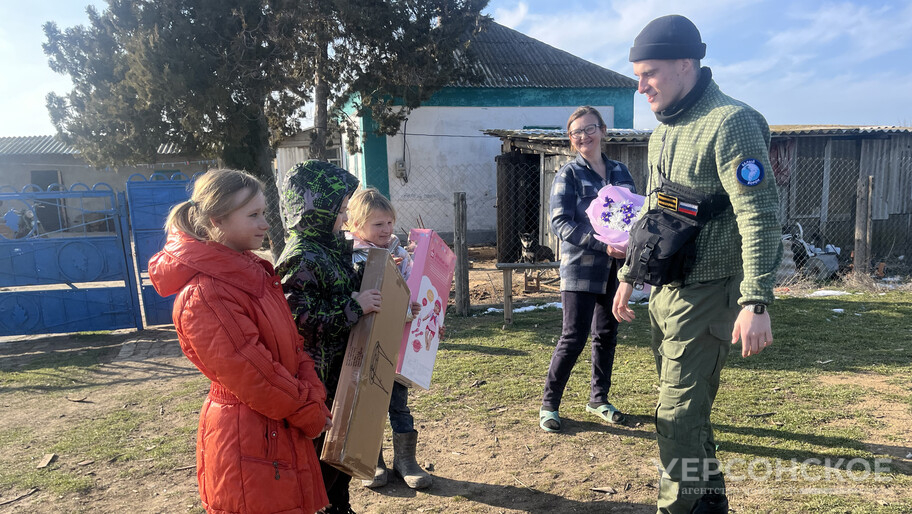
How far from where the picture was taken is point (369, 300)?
214 centimetres

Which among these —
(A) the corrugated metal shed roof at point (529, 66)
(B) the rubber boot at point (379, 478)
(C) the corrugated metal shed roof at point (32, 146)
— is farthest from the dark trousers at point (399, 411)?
(C) the corrugated metal shed roof at point (32, 146)

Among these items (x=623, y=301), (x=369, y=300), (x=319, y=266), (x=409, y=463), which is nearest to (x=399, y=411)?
(x=409, y=463)

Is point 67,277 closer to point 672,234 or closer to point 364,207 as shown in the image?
point 364,207

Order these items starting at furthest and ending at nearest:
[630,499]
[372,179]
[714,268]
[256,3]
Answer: [372,179] → [256,3] → [630,499] → [714,268]

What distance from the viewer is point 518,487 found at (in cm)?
290

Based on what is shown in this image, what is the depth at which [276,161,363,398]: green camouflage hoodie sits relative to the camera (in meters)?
2.09

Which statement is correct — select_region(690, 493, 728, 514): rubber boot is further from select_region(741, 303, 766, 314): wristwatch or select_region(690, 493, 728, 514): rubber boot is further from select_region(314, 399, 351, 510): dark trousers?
select_region(314, 399, 351, 510): dark trousers

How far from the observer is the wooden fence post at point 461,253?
679 centimetres

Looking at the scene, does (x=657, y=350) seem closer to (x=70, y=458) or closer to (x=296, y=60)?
(x=70, y=458)

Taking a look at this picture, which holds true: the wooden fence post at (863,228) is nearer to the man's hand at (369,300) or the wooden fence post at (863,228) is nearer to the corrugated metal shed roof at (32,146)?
the man's hand at (369,300)

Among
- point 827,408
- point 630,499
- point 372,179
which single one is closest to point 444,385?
point 630,499

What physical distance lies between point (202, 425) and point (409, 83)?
41.5ft

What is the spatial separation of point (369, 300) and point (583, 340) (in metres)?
1.69

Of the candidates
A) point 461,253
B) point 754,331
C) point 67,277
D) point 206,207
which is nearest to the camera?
point 206,207
